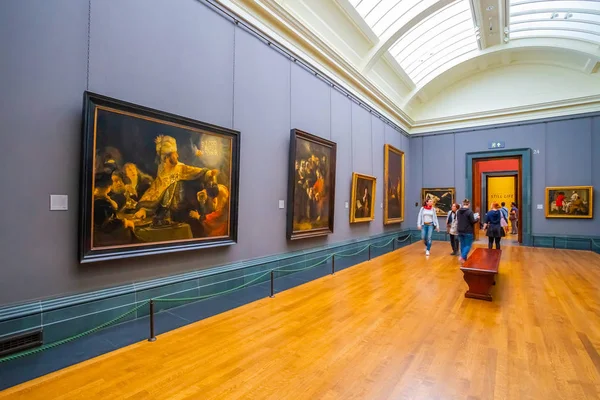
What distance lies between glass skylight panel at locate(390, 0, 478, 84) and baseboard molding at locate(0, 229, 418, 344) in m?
10.6

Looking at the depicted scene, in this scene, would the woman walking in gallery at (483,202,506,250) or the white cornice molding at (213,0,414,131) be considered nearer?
the white cornice molding at (213,0,414,131)

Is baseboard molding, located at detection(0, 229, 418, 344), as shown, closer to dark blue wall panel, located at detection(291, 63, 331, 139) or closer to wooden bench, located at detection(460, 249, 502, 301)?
dark blue wall panel, located at detection(291, 63, 331, 139)

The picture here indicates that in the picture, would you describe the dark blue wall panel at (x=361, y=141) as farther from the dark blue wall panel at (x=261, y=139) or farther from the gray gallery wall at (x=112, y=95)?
the dark blue wall panel at (x=261, y=139)

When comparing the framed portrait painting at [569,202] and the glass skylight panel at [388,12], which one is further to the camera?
the framed portrait painting at [569,202]

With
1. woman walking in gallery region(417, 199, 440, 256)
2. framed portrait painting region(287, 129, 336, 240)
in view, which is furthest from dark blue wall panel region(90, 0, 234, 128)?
woman walking in gallery region(417, 199, 440, 256)

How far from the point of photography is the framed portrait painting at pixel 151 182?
444 cm

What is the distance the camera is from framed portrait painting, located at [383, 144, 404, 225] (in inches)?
570

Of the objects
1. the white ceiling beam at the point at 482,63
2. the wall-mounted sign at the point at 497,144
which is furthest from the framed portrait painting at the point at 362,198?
the white ceiling beam at the point at 482,63

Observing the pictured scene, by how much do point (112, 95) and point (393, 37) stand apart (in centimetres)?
988

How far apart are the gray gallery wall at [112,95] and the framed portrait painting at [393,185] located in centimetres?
729

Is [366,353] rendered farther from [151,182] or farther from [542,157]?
[542,157]

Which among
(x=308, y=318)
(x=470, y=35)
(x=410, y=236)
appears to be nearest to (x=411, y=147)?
(x=410, y=236)

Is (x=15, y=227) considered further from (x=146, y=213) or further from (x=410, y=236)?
(x=410, y=236)

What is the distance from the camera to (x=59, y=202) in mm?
4234
